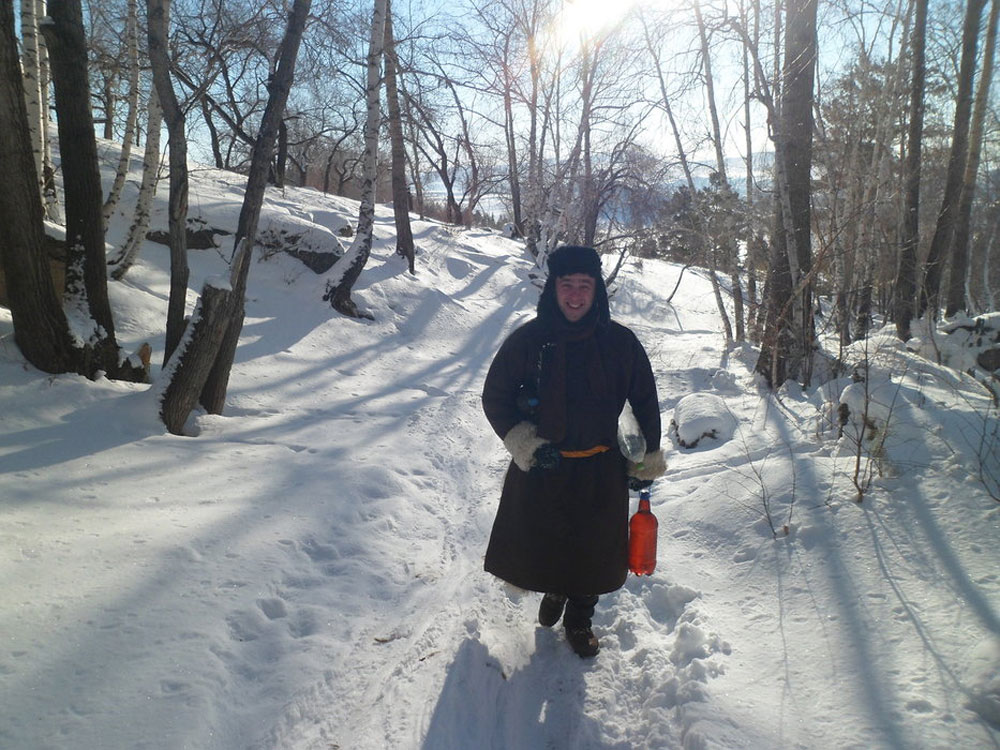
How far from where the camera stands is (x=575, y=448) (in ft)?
8.29

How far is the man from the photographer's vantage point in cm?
248

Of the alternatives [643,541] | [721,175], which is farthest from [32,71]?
[721,175]

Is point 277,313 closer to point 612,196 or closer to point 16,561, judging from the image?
point 16,561

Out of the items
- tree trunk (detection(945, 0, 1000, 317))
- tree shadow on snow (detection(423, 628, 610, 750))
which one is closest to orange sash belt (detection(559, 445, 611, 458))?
tree shadow on snow (detection(423, 628, 610, 750))

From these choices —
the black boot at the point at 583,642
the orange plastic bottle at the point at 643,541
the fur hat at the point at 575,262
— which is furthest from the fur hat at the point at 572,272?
the black boot at the point at 583,642

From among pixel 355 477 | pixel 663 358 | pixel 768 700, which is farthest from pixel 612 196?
pixel 768 700

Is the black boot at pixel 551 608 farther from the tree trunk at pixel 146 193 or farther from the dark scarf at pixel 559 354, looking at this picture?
the tree trunk at pixel 146 193

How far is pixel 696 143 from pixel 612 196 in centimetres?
646

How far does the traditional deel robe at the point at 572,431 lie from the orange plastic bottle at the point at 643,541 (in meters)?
0.04

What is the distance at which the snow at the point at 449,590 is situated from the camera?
2.03 meters

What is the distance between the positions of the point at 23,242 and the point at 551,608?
4.53 metres

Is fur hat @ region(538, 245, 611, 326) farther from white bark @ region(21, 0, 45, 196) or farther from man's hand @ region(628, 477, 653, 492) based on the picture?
white bark @ region(21, 0, 45, 196)

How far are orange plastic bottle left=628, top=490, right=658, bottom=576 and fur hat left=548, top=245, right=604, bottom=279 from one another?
1104 millimetres

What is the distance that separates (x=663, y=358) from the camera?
967 centimetres
